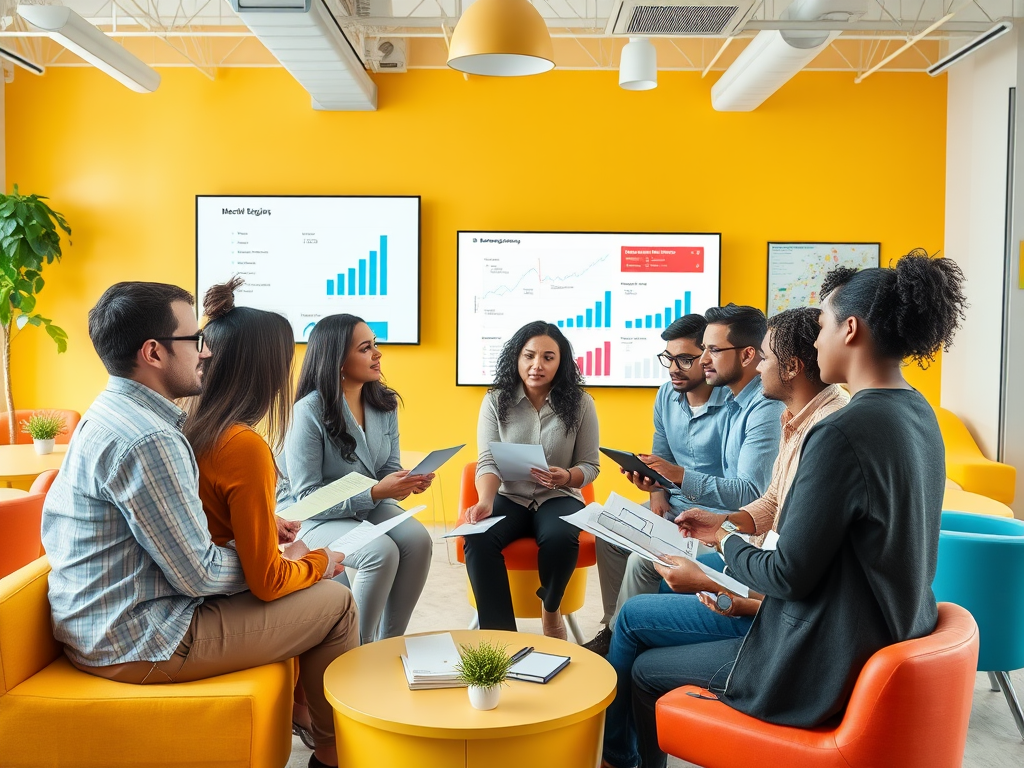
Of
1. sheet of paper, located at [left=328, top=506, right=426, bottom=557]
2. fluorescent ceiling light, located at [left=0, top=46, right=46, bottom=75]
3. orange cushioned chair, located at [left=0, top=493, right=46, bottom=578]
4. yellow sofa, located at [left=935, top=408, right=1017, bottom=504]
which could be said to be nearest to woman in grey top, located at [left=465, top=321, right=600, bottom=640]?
sheet of paper, located at [left=328, top=506, right=426, bottom=557]

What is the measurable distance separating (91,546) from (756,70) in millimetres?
4635

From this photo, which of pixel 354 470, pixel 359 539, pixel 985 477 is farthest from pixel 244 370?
pixel 985 477

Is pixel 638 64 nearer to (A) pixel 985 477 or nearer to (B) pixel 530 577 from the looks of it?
(B) pixel 530 577

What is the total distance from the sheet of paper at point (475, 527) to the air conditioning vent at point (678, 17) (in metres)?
2.70

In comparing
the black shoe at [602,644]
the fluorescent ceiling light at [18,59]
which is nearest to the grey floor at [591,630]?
the black shoe at [602,644]

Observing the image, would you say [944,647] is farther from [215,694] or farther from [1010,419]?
[1010,419]

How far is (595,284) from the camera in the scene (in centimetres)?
589

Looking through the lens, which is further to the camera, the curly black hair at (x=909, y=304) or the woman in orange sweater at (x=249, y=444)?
the woman in orange sweater at (x=249, y=444)

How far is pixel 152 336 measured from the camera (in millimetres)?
1993

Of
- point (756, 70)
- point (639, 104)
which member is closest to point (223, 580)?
point (756, 70)

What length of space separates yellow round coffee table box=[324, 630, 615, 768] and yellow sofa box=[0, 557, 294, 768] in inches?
8.6

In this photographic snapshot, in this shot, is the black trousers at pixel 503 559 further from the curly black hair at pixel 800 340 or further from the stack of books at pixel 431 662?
the curly black hair at pixel 800 340

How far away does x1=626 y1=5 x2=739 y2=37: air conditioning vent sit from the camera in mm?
4195

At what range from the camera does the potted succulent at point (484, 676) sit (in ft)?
6.07
